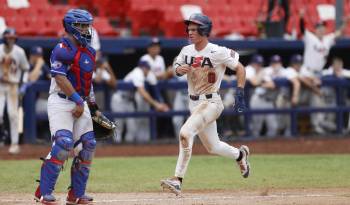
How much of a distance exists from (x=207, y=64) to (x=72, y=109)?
1.83 m

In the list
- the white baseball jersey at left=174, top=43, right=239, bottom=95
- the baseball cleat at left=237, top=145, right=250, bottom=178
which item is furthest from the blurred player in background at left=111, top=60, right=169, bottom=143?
the white baseball jersey at left=174, top=43, right=239, bottom=95

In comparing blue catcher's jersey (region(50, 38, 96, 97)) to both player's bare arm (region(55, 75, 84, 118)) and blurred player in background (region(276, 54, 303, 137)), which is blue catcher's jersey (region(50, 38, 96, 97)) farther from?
blurred player in background (region(276, 54, 303, 137))

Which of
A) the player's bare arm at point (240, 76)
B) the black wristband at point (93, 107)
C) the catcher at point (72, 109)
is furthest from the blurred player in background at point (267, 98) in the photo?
the catcher at point (72, 109)

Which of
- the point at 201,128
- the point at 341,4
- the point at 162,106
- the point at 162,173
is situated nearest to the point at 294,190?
the point at 201,128

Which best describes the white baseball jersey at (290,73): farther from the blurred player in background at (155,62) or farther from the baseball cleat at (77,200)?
the baseball cleat at (77,200)

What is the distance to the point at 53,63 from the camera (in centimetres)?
756

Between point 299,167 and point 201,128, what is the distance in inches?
139

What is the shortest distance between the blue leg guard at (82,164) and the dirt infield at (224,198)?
52 centimetres

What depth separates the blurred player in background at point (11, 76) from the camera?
43.6 feet

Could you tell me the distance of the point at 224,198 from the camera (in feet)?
28.4

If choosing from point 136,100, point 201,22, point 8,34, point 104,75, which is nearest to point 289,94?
point 136,100

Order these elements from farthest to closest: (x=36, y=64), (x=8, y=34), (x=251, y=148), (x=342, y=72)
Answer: (x=342, y=72) → (x=251, y=148) → (x=36, y=64) → (x=8, y=34)

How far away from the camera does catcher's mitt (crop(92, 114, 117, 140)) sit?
8.10m

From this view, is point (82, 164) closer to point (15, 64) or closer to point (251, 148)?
point (15, 64)
